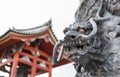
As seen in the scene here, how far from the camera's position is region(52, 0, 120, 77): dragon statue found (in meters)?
1.44

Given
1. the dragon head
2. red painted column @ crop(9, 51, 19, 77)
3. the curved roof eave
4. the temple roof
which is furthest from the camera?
the temple roof

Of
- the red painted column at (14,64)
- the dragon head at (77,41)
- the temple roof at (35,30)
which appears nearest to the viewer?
the dragon head at (77,41)

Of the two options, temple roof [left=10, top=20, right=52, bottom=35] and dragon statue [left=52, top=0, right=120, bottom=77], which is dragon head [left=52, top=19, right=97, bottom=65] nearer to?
dragon statue [left=52, top=0, right=120, bottom=77]

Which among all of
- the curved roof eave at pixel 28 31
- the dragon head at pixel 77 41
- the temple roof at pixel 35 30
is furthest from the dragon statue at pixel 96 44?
the temple roof at pixel 35 30

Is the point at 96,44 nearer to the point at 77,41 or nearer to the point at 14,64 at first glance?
the point at 77,41

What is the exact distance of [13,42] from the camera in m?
7.35

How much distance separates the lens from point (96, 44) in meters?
1.52

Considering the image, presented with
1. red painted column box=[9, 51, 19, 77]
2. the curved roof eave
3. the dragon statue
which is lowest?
the dragon statue

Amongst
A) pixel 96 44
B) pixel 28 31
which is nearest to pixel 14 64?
pixel 28 31

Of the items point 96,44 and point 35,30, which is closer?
point 96,44

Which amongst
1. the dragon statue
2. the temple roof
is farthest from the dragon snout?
the temple roof

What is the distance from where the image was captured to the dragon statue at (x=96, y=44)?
1436mm

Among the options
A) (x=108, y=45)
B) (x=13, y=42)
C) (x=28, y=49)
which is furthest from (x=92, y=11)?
(x=28, y=49)

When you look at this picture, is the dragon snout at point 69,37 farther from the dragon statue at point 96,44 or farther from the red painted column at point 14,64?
the red painted column at point 14,64
